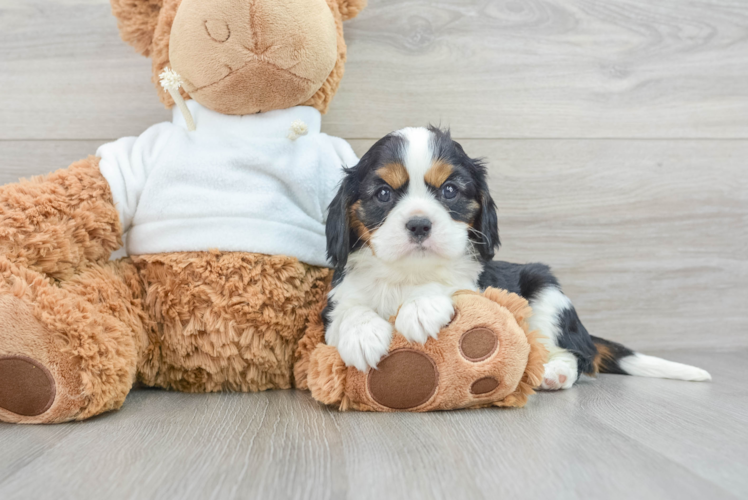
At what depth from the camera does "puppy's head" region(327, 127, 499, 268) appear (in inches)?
53.7

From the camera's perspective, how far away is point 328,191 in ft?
5.69

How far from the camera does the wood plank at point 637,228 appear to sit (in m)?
2.24

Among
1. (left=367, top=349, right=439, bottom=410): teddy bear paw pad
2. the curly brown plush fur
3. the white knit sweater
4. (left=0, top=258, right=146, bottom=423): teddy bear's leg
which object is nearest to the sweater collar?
the white knit sweater

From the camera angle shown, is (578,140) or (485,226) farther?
(578,140)

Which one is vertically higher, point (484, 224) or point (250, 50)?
point (250, 50)

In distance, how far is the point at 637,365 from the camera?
1.92 metres

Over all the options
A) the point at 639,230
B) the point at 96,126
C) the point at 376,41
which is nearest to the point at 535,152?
the point at 639,230

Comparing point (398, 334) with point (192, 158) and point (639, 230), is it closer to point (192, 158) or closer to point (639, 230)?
point (192, 158)

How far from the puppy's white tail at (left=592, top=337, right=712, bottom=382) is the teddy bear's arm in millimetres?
1583

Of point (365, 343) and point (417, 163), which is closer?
point (365, 343)

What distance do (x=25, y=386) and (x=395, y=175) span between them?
957 mm

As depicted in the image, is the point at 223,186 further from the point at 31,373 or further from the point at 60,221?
the point at 31,373

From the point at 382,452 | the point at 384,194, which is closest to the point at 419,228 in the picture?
the point at 384,194

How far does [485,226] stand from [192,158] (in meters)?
0.83
